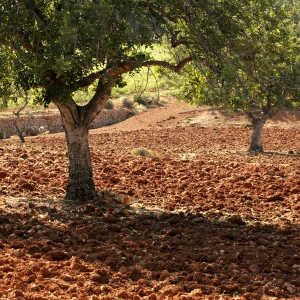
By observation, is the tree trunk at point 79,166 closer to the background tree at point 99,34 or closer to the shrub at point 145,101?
the background tree at point 99,34

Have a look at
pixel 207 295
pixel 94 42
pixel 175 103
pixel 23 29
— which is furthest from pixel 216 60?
pixel 175 103

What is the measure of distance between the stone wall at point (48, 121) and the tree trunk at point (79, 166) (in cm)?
1924

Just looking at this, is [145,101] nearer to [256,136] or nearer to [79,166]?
[256,136]

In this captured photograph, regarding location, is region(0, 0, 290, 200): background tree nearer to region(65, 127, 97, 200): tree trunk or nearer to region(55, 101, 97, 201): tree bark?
region(55, 101, 97, 201): tree bark

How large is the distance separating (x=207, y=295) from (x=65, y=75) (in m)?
4.83

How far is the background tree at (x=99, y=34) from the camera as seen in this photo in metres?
8.71

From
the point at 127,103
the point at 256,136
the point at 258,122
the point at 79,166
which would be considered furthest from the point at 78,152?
the point at 127,103

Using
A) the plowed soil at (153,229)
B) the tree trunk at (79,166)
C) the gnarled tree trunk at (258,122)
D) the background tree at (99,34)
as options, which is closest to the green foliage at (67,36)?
the background tree at (99,34)

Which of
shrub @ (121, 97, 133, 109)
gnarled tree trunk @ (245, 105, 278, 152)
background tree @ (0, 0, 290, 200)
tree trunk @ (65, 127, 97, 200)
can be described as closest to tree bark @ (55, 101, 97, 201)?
tree trunk @ (65, 127, 97, 200)

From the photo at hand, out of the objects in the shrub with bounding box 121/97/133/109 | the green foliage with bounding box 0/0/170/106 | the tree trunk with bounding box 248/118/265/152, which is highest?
the green foliage with bounding box 0/0/170/106

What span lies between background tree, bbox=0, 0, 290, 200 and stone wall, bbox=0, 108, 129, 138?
66.3 ft

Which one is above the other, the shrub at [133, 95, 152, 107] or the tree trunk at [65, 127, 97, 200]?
the shrub at [133, 95, 152, 107]

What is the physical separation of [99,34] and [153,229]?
10.3 ft

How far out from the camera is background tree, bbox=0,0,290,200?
8.71m
